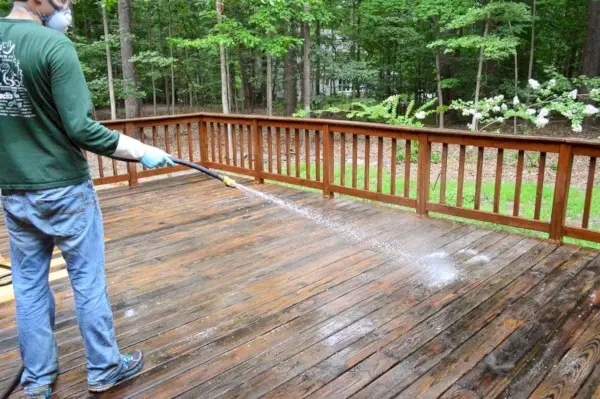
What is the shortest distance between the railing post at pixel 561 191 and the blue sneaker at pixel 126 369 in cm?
305

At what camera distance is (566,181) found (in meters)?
3.54

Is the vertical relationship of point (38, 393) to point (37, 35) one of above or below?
below

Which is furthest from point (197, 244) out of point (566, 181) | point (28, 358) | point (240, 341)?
point (566, 181)

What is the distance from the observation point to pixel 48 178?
5.77 feet

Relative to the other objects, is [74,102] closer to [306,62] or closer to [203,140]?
[203,140]

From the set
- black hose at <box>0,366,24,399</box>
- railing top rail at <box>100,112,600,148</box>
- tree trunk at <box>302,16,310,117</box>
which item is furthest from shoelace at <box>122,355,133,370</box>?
tree trunk at <box>302,16,310,117</box>

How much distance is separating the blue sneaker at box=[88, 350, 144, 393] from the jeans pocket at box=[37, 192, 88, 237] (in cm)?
67

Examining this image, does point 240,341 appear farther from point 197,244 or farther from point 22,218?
point 197,244

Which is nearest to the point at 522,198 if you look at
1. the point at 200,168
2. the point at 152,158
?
the point at 200,168

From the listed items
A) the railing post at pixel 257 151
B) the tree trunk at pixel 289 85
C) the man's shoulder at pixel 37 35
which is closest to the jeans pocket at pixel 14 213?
the man's shoulder at pixel 37 35

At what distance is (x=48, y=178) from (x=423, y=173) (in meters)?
3.23

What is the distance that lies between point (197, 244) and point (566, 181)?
9.19 ft

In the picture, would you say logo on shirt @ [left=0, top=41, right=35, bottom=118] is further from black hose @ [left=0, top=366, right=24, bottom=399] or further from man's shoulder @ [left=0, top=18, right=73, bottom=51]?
black hose @ [left=0, top=366, right=24, bottom=399]

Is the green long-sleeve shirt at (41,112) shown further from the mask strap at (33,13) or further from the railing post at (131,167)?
the railing post at (131,167)
